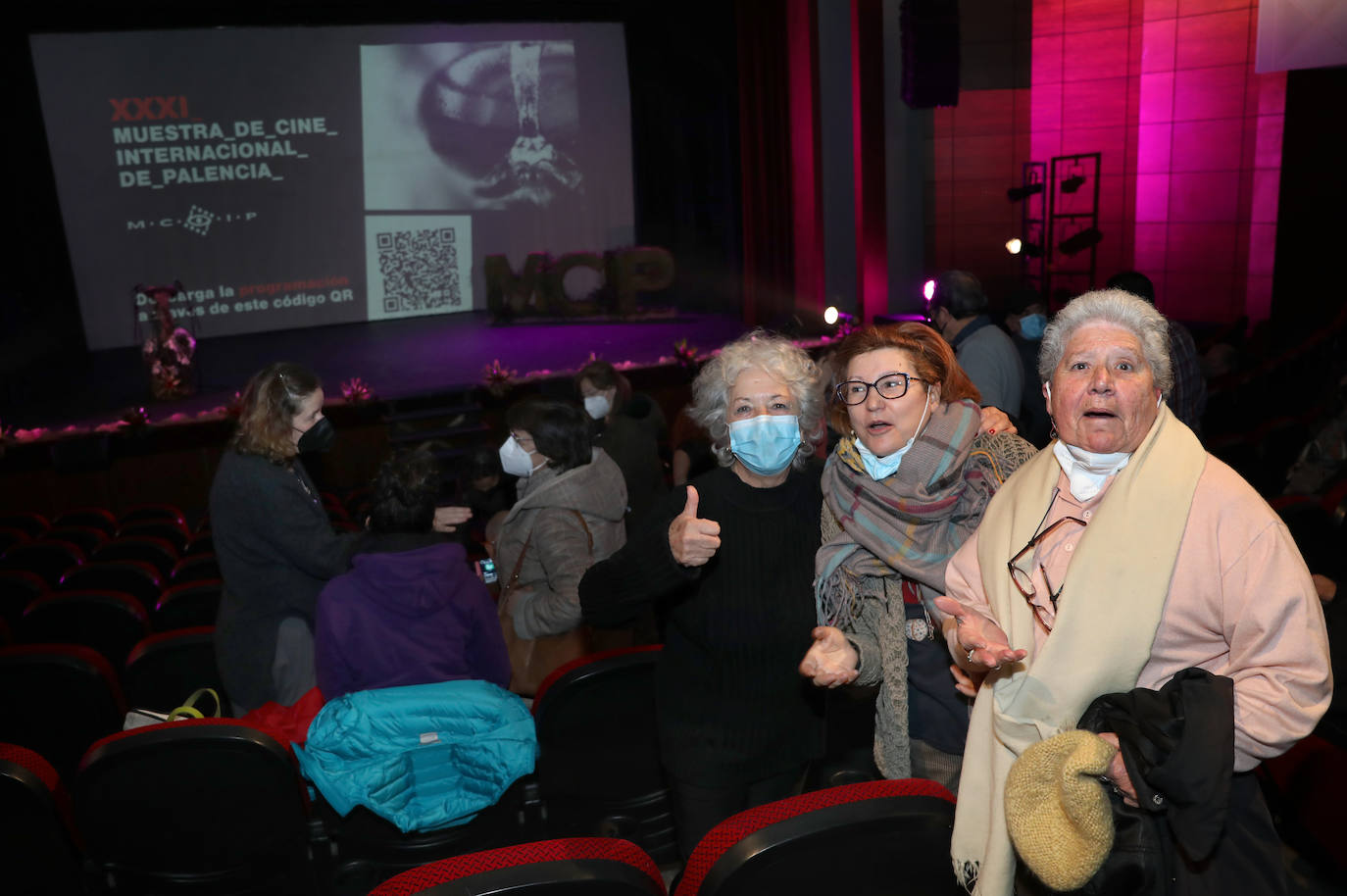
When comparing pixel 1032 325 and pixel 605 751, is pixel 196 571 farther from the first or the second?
pixel 1032 325

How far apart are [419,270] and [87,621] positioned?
350 inches

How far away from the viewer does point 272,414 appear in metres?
2.74

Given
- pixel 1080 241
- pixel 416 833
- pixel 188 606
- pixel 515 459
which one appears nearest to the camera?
pixel 416 833

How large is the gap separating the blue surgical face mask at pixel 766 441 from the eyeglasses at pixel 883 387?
137 millimetres

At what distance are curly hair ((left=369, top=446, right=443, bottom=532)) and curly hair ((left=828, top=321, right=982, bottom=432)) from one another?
1.03 metres

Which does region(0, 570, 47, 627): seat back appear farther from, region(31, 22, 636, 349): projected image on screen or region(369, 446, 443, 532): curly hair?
region(31, 22, 636, 349): projected image on screen

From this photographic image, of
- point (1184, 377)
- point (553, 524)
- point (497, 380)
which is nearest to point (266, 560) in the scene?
point (553, 524)

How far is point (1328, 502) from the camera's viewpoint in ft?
10.4

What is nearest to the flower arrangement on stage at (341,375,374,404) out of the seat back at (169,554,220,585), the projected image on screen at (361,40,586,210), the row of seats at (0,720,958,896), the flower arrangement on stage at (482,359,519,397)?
the flower arrangement on stage at (482,359,519,397)

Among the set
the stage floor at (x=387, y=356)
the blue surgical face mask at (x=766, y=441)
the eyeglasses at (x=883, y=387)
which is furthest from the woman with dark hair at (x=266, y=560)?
the stage floor at (x=387, y=356)

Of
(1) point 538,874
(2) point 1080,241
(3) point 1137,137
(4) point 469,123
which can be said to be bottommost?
(1) point 538,874

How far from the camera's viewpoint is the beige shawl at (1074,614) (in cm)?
142

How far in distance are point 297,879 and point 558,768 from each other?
2.17 feet

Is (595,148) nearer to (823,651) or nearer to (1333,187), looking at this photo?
(1333,187)
